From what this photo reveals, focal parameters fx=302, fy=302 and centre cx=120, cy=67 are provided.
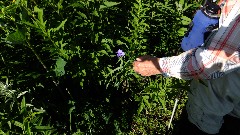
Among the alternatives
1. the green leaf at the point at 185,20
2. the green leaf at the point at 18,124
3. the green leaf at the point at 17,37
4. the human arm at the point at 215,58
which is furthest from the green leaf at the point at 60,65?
the green leaf at the point at 185,20

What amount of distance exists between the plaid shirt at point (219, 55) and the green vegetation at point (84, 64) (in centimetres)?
43

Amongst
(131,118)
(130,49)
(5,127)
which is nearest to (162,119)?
(131,118)

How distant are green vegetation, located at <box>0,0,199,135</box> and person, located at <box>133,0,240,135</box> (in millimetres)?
216

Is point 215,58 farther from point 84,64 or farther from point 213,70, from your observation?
point 84,64

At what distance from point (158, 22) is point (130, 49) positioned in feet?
1.73

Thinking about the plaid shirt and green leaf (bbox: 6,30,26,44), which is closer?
the plaid shirt

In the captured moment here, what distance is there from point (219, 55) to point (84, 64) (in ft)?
3.74

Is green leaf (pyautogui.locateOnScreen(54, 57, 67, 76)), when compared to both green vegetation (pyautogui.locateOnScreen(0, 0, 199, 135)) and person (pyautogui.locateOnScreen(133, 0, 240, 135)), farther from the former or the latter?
person (pyautogui.locateOnScreen(133, 0, 240, 135))

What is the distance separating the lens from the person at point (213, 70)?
130 centimetres

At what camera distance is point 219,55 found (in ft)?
4.44

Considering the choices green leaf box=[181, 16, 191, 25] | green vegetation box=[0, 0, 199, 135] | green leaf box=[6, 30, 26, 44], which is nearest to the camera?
green leaf box=[6, 30, 26, 44]

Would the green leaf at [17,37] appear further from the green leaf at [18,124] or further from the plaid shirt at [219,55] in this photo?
the plaid shirt at [219,55]

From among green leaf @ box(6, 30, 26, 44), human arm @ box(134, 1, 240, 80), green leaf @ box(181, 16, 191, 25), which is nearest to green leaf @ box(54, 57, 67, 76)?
green leaf @ box(6, 30, 26, 44)

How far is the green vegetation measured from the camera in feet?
6.19
